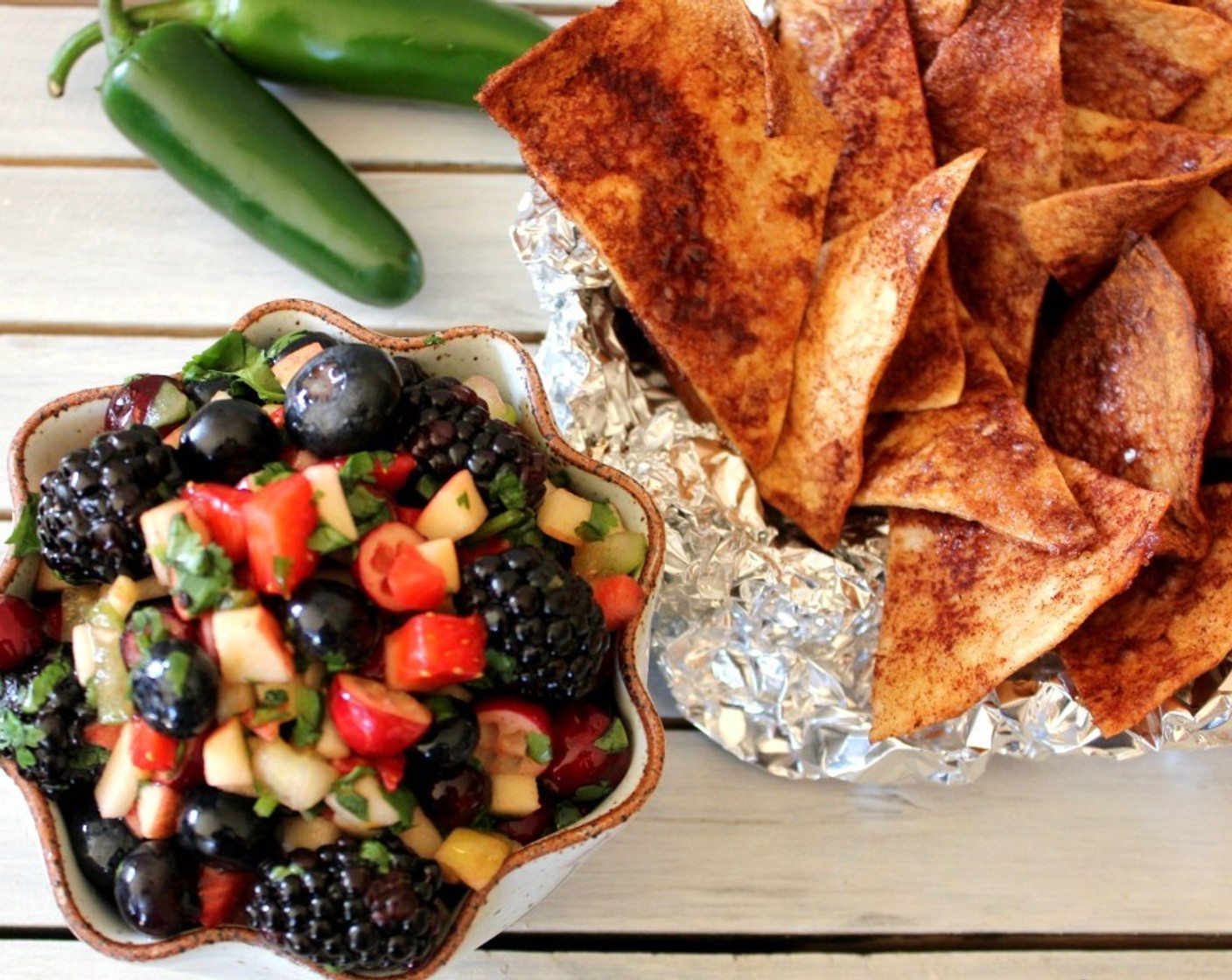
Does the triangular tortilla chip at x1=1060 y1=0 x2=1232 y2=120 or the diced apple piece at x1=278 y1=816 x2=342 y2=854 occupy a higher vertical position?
the triangular tortilla chip at x1=1060 y1=0 x2=1232 y2=120

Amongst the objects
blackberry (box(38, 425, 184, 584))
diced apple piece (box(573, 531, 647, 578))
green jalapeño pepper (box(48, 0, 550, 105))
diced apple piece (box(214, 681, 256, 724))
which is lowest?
diced apple piece (box(573, 531, 647, 578))

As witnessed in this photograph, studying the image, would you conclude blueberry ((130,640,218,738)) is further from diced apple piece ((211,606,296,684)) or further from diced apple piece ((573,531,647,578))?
diced apple piece ((573,531,647,578))

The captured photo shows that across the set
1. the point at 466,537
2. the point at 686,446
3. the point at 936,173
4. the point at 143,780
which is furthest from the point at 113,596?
the point at 936,173

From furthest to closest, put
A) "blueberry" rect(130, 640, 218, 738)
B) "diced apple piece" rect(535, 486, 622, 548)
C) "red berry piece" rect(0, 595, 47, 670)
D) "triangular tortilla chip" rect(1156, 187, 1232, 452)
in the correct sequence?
"triangular tortilla chip" rect(1156, 187, 1232, 452), "diced apple piece" rect(535, 486, 622, 548), "red berry piece" rect(0, 595, 47, 670), "blueberry" rect(130, 640, 218, 738)

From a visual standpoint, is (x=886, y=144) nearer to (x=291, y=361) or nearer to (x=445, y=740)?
(x=291, y=361)

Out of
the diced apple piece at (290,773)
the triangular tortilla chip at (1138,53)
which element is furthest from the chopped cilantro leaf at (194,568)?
the triangular tortilla chip at (1138,53)

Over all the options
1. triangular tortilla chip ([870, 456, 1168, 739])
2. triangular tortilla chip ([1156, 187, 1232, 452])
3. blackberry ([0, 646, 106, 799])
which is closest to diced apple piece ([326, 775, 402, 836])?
blackberry ([0, 646, 106, 799])

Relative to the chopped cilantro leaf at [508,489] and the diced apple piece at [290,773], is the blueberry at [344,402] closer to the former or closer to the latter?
the chopped cilantro leaf at [508,489]

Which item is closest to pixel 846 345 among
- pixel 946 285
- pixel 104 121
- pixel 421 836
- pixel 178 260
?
pixel 946 285
